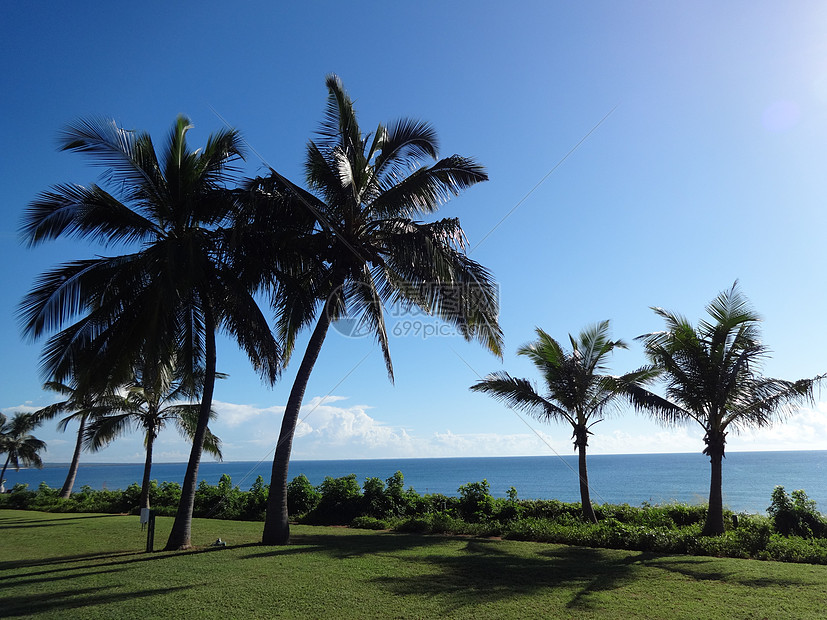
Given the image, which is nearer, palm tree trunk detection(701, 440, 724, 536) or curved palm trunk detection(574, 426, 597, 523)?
palm tree trunk detection(701, 440, 724, 536)

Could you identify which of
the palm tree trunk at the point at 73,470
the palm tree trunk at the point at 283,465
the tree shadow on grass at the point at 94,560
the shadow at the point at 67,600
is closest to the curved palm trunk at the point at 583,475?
the palm tree trunk at the point at 283,465

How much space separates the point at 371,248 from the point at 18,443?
43513 millimetres

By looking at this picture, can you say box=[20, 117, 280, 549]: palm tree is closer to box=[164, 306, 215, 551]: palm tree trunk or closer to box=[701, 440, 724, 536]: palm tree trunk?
box=[164, 306, 215, 551]: palm tree trunk

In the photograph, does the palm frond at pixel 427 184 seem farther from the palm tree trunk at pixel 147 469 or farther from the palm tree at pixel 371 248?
the palm tree trunk at pixel 147 469

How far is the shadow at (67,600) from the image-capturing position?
20.2 feet

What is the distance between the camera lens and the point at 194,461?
1118cm

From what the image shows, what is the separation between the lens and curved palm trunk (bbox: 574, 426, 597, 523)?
1372cm

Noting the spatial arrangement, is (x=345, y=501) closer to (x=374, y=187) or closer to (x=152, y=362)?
(x=152, y=362)

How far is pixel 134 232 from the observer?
1123 centimetres

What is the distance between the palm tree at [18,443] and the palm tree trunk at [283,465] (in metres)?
39.2

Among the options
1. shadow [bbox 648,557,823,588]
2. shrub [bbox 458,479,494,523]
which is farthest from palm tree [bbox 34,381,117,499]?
shadow [bbox 648,557,823,588]

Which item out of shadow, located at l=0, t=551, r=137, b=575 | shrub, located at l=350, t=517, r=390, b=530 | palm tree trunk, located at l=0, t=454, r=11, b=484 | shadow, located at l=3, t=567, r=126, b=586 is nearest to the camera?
shadow, located at l=3, t=567, r=126, b=586

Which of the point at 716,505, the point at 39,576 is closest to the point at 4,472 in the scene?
the point at 39,576

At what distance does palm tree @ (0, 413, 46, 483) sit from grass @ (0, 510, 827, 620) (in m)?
36.4
